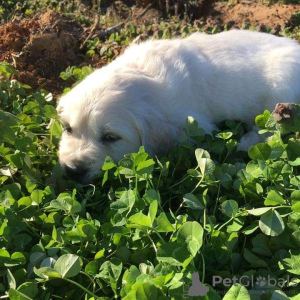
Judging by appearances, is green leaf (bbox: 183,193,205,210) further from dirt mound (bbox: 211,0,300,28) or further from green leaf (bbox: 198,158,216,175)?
dirt mound (bbox: 211,0,300,28)

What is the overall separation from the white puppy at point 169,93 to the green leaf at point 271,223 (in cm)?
122

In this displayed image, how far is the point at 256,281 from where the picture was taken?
2502 mm

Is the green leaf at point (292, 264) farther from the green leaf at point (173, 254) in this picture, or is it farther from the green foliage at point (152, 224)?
the green leaf at point (173, 254)

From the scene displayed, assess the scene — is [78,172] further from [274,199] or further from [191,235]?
[274,199]

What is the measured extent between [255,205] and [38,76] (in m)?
2.94

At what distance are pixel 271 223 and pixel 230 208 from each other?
27 centimetres

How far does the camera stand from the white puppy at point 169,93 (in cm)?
351

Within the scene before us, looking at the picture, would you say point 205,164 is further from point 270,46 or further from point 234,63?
point 270,46

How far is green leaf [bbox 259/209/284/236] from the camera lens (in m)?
2.55

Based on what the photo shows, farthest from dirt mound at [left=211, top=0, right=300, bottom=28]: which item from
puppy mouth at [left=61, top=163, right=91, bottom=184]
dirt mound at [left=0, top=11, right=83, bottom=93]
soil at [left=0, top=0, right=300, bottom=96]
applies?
puppy mouth at [left=61, top=163, right=91, bottom=184]

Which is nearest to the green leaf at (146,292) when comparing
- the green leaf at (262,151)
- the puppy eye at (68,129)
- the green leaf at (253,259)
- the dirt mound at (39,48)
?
the green leaf at (253,259)

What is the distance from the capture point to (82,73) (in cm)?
478

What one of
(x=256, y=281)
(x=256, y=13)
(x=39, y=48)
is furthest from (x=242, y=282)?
(x=256, y=13)

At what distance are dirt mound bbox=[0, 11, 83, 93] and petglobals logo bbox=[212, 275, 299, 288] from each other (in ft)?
10.1
